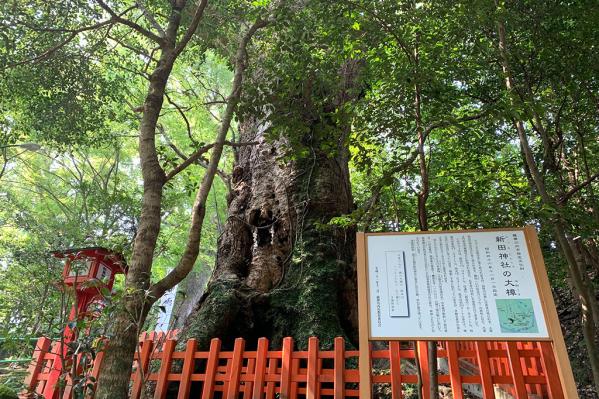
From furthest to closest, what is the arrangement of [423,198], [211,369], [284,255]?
[284,255], [211,369], [423,198]

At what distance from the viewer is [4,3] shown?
4719mm

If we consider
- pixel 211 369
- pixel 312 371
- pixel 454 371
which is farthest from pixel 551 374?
pixel 211 369

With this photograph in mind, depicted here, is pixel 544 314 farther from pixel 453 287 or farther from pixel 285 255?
pixel 285 255

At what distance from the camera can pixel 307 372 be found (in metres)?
3.19

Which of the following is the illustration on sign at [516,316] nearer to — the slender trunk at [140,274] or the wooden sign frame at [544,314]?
the wooden sign frame at [544,314]

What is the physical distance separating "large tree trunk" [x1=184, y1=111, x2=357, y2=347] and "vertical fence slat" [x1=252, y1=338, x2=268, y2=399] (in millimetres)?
699

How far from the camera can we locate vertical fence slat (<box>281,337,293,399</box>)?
3189 mm

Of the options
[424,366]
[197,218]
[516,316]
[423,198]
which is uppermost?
[423,198]

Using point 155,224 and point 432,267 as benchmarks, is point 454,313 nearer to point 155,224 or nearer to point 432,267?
point 432,267

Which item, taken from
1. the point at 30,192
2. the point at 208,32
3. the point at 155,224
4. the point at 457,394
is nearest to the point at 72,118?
the point at 208,32

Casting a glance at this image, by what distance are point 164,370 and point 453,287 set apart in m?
2.65

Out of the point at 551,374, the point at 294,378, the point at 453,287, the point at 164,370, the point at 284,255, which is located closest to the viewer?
the point at 453,287

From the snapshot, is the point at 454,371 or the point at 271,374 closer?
the point at 454,371

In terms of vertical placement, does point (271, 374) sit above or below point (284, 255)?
below
